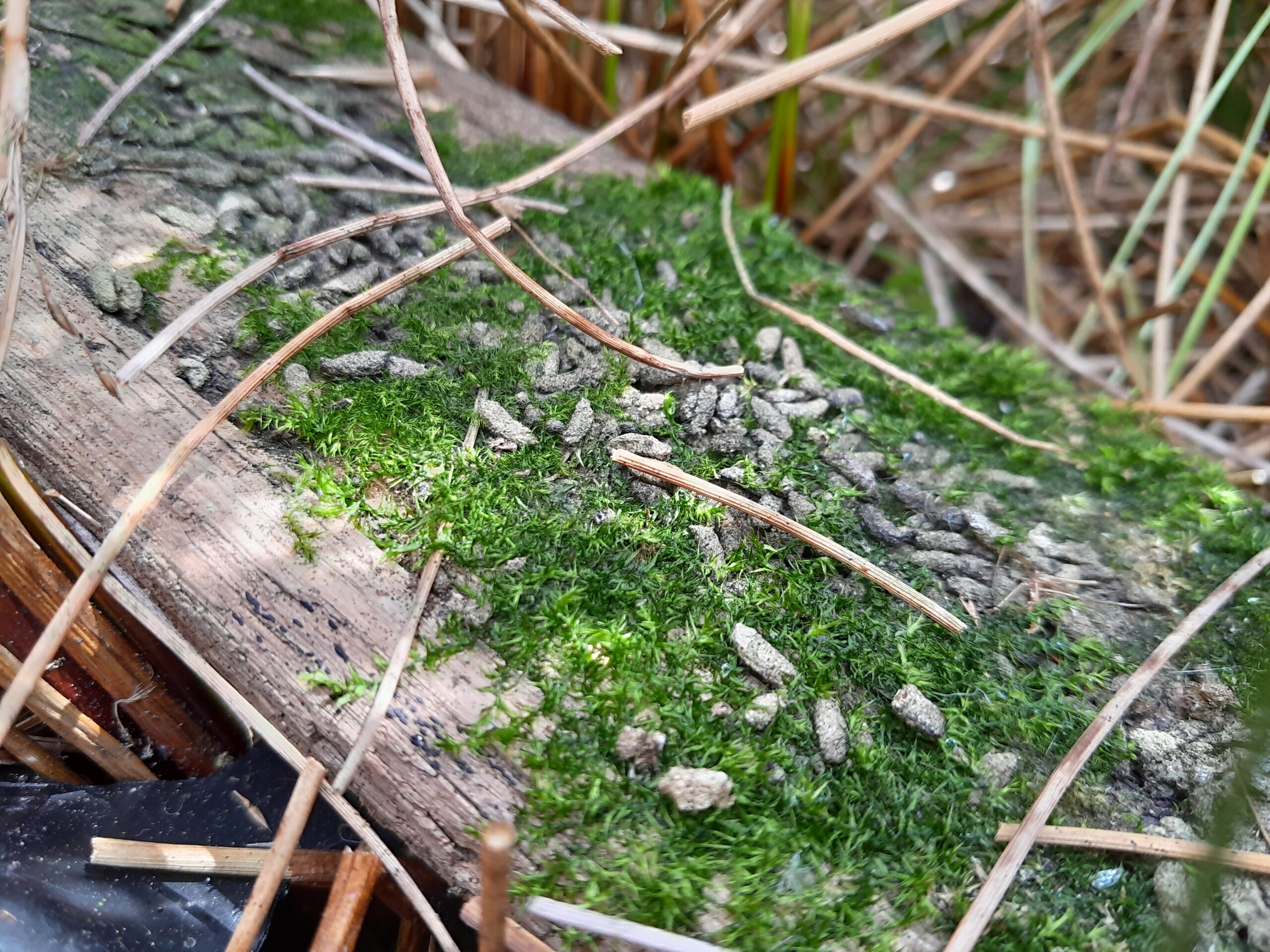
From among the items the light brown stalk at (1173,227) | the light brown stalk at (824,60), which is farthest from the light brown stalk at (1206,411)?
the light brown stalk at (824,60)

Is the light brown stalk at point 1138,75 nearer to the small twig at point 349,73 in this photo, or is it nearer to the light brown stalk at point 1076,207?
the light brown stalk at point 1076,207

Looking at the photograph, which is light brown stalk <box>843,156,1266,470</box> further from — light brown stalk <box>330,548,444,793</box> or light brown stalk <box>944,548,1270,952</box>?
light brown stalk <box>330,548,444,793</box>

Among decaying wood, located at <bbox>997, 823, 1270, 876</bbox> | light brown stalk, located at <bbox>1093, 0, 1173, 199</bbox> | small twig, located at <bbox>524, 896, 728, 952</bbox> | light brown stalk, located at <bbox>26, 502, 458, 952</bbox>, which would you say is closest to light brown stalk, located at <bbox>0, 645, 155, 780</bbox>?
light brown stalk, located at <bbox>26, 502, 458, 952</bbox>

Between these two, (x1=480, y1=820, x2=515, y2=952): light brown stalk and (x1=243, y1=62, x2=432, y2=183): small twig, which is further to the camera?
(x1=243, y1=62, x2=432, y2=183): small twig

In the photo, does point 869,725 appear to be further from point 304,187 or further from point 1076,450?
point 304,187

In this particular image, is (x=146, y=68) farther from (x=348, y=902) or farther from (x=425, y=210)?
(x=348, y=902)

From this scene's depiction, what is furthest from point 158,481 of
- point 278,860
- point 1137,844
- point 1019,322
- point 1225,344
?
point 1225,344

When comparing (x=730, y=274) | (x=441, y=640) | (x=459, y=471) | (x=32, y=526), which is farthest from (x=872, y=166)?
(x=32, y=526)
